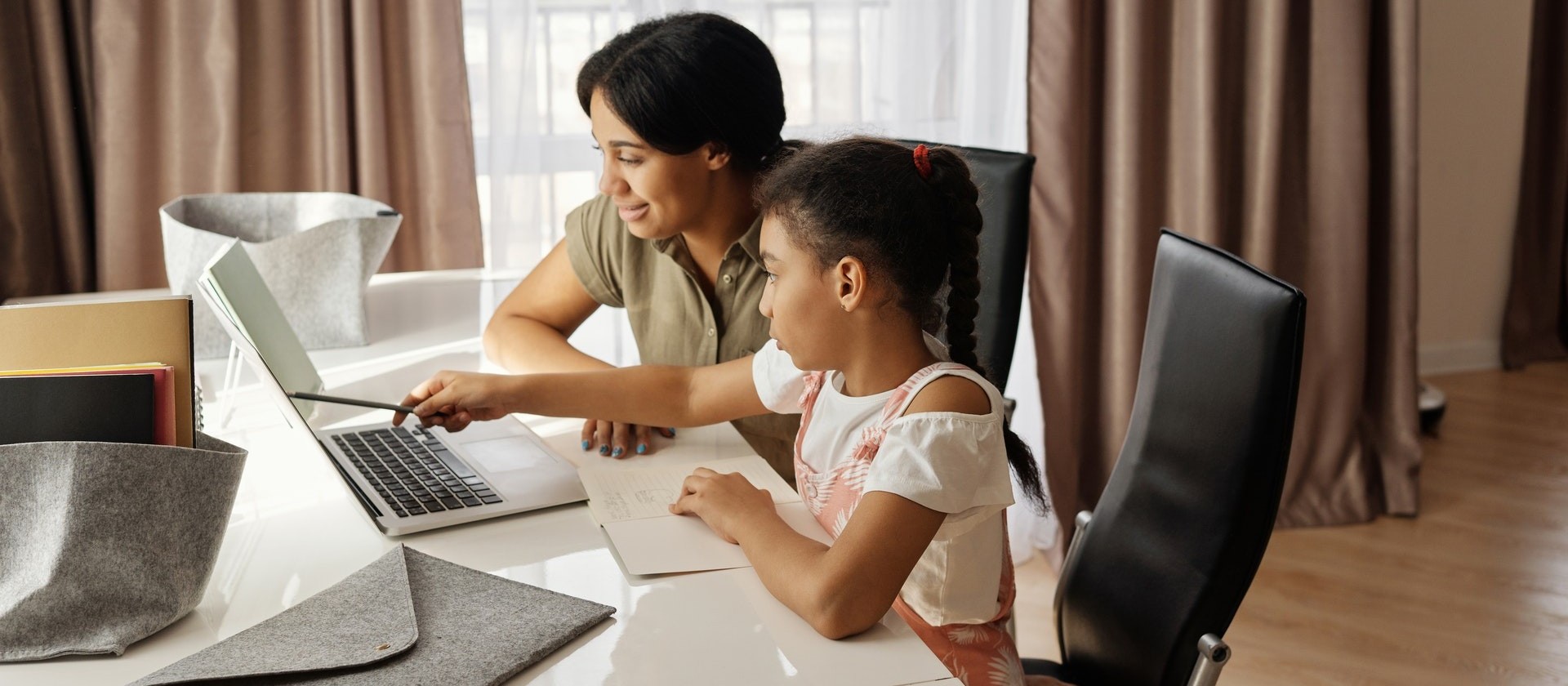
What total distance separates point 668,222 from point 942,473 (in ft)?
2.07

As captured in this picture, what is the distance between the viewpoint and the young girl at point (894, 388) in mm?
988

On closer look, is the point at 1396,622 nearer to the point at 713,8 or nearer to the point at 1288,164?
the point at 1288,164

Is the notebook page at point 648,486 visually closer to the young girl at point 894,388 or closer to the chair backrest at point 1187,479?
the young girl at point 894,388

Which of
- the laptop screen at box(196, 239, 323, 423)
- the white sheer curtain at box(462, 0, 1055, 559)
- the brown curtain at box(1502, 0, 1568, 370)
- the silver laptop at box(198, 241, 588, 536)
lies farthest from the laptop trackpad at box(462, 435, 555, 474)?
the brown curtain at box(1502, 0, 1568, 370)

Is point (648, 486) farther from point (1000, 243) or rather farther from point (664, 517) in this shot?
point (1000, 243)

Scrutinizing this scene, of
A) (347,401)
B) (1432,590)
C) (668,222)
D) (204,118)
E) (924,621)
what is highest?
(204,118)

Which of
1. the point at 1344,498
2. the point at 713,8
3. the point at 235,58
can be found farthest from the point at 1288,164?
the point at 235,58

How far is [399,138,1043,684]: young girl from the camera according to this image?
99 centimetres

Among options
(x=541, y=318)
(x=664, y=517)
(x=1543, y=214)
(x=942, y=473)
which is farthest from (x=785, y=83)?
(x=1543, y=214)

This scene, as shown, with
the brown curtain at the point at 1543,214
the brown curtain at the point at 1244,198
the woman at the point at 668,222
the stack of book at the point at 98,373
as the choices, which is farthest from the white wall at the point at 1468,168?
the stack of book at the point at 98,373

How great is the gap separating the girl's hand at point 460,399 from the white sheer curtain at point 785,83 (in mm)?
1054

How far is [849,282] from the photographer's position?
1.08 m

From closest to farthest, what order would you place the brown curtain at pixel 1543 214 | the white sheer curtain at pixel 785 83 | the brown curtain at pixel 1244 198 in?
the white sheer curtain at pixel 785 83, the brown curtain at pixel 1244 198, the brown curtain at pixel 1543 214

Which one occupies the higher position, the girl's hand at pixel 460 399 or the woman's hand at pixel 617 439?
the girl's hand at pixel 460 399
